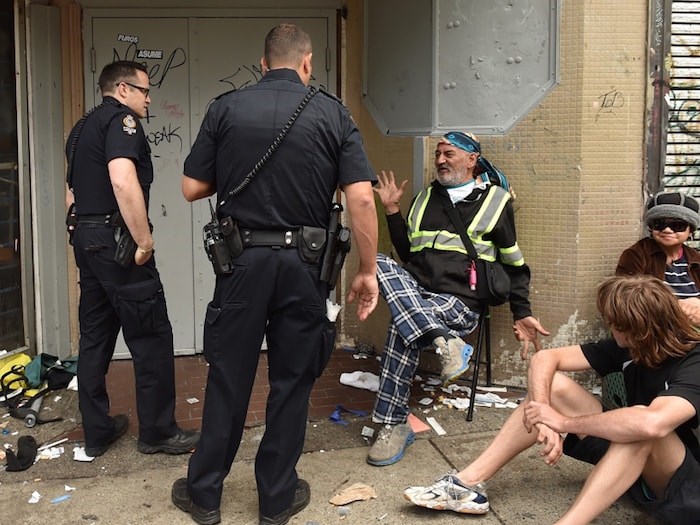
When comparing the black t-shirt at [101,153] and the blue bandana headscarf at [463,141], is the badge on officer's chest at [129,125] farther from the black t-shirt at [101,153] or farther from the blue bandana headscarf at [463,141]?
the blue bandana headscarf at [463,141]

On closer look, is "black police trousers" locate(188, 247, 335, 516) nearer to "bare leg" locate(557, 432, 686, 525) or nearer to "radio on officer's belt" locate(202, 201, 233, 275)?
"radio on officer's belt" locate(202, 201, 233, 275)

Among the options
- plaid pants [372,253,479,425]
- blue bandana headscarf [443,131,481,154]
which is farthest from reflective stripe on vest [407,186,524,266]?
plaid pants [372,253,479,425]

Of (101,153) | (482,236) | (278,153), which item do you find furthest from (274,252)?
(482,236)

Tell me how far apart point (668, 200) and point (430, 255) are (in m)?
1.27

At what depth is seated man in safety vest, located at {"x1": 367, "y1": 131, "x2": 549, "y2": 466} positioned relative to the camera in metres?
3.84

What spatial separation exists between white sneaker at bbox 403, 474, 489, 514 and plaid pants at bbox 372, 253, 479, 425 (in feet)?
2.18

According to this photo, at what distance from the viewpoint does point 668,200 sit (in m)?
4.00

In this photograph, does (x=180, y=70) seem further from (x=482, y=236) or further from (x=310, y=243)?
(x=310, y=243)

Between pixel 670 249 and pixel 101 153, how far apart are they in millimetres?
2953

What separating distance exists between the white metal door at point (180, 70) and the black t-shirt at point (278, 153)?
2.24 m

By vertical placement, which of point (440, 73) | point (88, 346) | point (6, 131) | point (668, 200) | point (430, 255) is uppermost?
point (440, 73)

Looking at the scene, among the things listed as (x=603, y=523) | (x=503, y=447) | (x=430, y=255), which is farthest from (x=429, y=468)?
(x=430, y=255)

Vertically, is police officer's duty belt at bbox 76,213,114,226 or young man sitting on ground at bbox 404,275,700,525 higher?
police officer's duty belt at bbox 76,213,114,226

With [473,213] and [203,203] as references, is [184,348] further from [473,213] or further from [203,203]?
[473,213]
